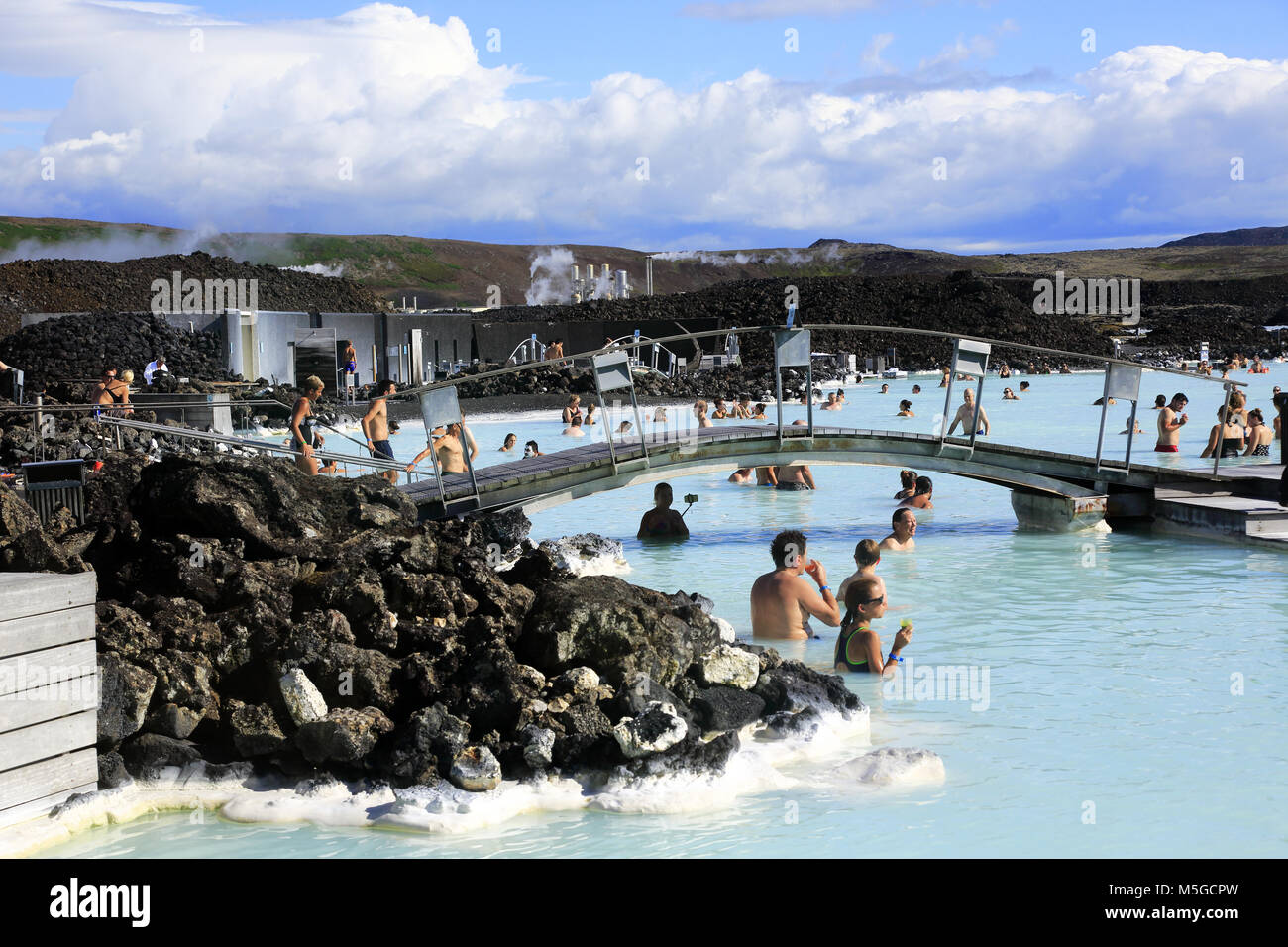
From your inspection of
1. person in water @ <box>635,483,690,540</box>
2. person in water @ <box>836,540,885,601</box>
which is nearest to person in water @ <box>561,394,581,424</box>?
person in water @ <box>635,483,690,540</box>

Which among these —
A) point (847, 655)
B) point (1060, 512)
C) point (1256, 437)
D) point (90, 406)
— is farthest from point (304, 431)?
point (1256, 437)

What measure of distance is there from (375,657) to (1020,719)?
350cm

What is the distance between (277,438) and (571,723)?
16954 millimetres

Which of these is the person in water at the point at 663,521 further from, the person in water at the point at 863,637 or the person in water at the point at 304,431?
the person in water at the point at 863,637

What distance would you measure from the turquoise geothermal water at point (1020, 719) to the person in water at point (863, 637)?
186 mm

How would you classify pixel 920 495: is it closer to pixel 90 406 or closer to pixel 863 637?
pixel 863 637

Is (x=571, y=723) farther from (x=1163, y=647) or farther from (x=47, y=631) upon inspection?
(x=1163, y=647)

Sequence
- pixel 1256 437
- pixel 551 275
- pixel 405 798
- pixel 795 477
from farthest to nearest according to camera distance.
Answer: pixel 551 275 → pixel 795 477 → pixel 1256 437 → pixel 405 798

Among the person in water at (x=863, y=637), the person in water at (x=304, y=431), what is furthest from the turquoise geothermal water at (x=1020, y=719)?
the person in water at (x=304, y=431)

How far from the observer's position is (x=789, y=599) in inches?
331

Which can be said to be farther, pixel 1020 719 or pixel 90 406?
pixel 90 406

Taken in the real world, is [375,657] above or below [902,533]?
above

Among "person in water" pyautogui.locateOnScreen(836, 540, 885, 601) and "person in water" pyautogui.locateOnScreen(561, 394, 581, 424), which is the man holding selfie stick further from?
"person in water" pyautogui.locateOnScreen(561, 394, 581, 424)
